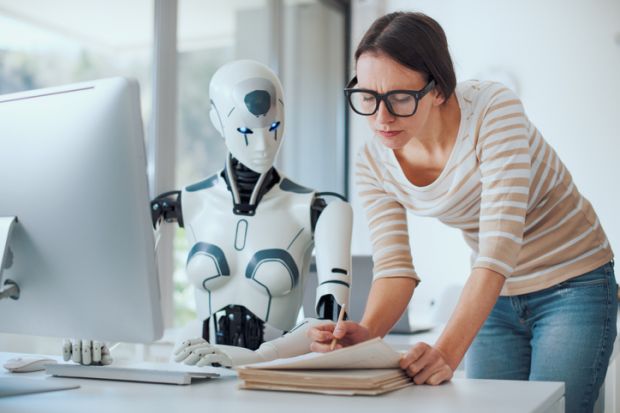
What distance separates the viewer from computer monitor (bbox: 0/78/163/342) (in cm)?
101

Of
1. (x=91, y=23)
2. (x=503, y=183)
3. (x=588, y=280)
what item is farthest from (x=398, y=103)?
(x=91, y=23)

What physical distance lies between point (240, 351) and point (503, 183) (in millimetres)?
611

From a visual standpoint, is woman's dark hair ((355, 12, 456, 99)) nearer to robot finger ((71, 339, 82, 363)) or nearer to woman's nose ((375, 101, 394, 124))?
woman's nose ((375, 101, 394, 124))

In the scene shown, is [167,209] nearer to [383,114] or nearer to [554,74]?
[383,114]

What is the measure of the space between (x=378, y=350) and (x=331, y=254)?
664 millimetres

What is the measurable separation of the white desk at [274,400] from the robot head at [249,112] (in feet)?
2.49

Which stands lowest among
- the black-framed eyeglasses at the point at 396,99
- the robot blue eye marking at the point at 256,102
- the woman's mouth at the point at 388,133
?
the woman's mouth at the point at 388,133

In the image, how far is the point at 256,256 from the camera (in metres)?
1.80

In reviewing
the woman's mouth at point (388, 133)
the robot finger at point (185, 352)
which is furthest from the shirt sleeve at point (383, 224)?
the robot finger at point (185, 352)

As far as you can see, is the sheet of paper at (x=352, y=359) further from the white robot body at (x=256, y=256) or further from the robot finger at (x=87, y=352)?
the white robot body at (x=256, y=256)

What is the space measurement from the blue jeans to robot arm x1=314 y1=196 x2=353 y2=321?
0.35 metres

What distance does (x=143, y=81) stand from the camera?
344cm

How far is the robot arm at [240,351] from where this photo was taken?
1.36 m

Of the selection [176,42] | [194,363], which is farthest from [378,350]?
[176,42]
